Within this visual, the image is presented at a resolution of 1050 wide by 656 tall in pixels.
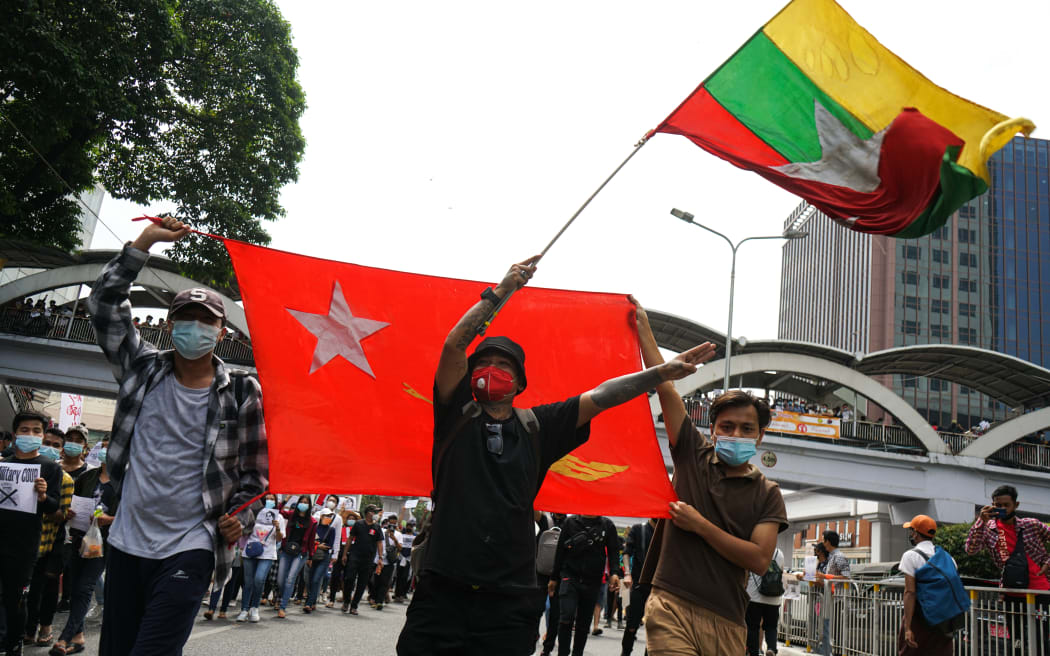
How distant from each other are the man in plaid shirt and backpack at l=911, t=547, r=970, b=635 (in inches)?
230

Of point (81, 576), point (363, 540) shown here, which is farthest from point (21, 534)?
point (363, 540)

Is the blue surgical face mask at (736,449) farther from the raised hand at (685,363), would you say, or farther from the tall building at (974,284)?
the tall building at (974,284)

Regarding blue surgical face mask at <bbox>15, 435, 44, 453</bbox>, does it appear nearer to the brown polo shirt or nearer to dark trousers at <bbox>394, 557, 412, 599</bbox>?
the brown polo shirt

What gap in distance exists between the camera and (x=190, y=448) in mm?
3609

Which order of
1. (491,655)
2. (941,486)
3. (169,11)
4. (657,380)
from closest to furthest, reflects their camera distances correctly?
(491,655) < (657,380) < (169,11) < (941,486)

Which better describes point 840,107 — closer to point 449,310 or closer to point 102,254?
point 449,310

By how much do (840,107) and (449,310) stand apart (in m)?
2.63

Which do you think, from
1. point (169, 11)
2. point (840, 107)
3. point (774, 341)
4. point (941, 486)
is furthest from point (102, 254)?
point (840, 107)

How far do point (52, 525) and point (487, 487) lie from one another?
17.2 feet

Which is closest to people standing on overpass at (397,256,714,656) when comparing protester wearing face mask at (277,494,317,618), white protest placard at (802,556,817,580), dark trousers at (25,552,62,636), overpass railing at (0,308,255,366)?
dark trousers at (25,552,62,636)

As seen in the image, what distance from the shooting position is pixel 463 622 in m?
3.28

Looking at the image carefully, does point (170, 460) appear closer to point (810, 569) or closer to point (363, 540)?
point (363, 540)

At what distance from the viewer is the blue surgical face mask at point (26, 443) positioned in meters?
6.55

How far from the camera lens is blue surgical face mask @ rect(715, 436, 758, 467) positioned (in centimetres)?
424
